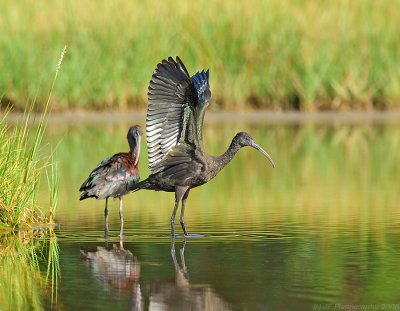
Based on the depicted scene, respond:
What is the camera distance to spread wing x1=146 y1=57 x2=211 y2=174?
35.4 ft

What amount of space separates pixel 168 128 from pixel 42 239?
1471mm

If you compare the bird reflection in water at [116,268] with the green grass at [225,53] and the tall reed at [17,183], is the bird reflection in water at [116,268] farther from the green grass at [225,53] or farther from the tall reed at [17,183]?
the green grass at [225,53]

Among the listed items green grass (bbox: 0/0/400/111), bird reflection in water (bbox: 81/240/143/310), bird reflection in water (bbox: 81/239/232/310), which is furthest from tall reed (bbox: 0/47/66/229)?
green grass (bbox: 0/0/400/111)

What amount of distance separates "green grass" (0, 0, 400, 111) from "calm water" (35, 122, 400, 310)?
495 centimetres

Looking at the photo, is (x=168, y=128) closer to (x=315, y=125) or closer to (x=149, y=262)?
(x=149, y=262)

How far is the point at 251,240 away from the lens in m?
10.7

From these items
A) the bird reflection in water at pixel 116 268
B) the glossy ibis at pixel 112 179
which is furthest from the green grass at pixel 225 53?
the bird reflection in water at pixel 116 268

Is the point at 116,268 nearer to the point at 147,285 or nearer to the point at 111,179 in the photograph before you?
the point at 147,285

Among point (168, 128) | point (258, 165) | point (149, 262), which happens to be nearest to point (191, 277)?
point (149, 262)

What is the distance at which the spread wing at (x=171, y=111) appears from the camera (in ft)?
35.4

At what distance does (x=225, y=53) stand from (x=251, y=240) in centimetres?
1425

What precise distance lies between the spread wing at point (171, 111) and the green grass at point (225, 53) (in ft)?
40.8

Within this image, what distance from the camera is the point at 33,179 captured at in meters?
11.6

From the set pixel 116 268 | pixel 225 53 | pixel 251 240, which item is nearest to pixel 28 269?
pixel 116 268
